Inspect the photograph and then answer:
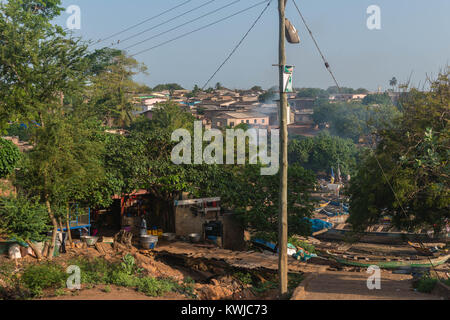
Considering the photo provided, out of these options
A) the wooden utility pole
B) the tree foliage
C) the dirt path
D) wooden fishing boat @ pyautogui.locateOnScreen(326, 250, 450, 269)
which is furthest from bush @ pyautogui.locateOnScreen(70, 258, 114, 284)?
wooden fishing boat @ pyautogui.locateOnScreen(326, 250, 450, 269)

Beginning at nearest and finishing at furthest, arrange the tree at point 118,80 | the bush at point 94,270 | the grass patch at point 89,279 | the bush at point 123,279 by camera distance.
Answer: the grass patch at point 89,279 < the bush at point 123,279 < the bush at point 94,270 < the tree at point 118,80

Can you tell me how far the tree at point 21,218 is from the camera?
12.5 m

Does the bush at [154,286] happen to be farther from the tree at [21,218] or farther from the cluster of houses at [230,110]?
the cluster of houses at [230,110]

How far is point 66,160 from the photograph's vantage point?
13.9 meters

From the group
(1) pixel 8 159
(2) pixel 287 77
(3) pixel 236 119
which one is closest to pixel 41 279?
(1) pixel 8 159

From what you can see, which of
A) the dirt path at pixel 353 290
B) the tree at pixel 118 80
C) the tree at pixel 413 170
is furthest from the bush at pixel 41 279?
the tree at pixel 118 80

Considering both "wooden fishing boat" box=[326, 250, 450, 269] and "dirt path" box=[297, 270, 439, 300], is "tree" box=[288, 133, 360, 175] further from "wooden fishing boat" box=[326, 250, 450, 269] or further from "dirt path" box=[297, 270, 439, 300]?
"dirt path" box=[297, 270, 439, 300]

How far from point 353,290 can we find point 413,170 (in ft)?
14.1

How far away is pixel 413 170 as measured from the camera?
1259 cm

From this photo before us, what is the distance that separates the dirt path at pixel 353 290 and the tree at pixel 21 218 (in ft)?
26.4

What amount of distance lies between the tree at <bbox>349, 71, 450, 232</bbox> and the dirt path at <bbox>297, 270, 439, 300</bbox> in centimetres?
199

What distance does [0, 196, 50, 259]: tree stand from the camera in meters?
12.5
